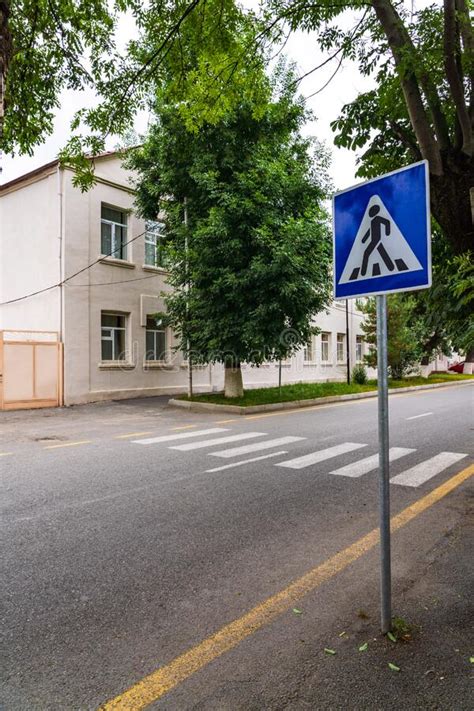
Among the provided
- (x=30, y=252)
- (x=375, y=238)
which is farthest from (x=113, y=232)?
(x=375, y=238)

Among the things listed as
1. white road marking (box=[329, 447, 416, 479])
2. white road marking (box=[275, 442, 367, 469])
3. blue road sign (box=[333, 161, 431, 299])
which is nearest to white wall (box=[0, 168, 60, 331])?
white road marking (box=[275, 442, 367, 469])

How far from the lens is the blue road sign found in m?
2.63

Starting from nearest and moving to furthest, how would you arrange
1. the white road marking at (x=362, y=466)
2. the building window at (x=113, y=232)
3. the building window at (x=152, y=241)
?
the white road marking at (x=362, y=466), the building window at (x=113, y=232), the building window at (x=152, y=241)

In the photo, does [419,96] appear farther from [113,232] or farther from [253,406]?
[113,232]

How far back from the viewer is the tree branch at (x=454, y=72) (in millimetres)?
4770

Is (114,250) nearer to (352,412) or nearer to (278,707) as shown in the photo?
(352,412)

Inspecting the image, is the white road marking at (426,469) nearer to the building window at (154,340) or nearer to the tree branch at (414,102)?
the tree branch at (414,102)

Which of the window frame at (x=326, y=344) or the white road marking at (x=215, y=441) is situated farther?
the window frame at (x=326, y=344)

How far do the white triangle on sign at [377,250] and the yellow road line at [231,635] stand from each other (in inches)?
88.7

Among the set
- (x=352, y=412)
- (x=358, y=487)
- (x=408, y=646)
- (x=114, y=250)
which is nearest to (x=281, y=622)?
(x=408, y=646)

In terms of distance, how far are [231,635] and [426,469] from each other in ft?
17.6

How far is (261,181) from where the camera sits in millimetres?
15625

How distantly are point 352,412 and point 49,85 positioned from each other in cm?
1235

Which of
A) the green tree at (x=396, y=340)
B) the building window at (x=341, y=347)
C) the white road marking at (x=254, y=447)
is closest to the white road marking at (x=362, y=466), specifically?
the white road marking at (x=254, y=447)
